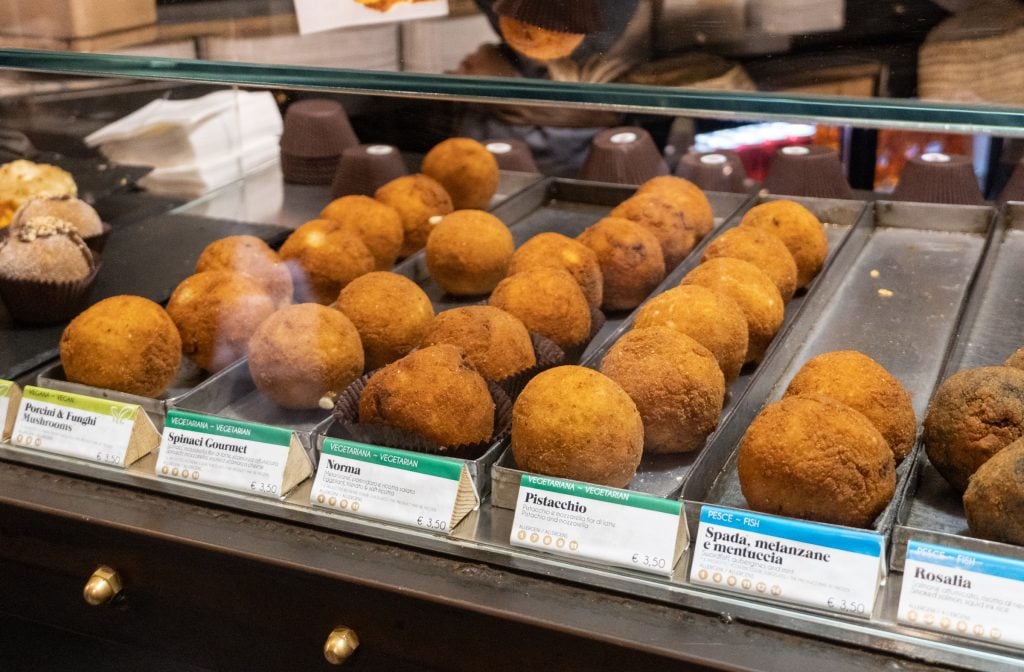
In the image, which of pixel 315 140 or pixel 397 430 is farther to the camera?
pixel 315 140

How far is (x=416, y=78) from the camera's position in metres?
1.36

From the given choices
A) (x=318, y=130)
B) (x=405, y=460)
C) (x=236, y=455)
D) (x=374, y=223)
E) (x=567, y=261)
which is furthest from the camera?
(x=318, y=130)

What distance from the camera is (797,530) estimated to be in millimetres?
1096

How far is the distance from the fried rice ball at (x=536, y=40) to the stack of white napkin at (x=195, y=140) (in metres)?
1.23

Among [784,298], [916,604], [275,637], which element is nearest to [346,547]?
[275,637]

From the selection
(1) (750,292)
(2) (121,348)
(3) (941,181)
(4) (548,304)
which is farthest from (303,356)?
(3) (941,181)

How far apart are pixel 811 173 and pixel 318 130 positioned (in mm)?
1095

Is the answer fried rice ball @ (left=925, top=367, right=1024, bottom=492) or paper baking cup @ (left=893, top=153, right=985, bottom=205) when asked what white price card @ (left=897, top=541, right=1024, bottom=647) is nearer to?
fried rice ball @ (left=925, top=367, right=1024, bottom=492)

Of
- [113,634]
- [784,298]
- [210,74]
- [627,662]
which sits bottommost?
[113,634]

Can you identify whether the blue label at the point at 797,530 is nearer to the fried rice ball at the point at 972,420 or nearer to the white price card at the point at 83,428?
the fried rice ball at the point at 972,420

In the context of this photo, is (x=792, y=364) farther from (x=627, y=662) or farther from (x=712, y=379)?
(x=627, y=662)

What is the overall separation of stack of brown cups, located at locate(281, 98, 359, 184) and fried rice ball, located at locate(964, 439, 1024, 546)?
1659 millimetres

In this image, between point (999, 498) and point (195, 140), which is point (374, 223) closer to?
point (195, 140)

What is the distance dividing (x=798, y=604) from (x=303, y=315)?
83 centimetres
